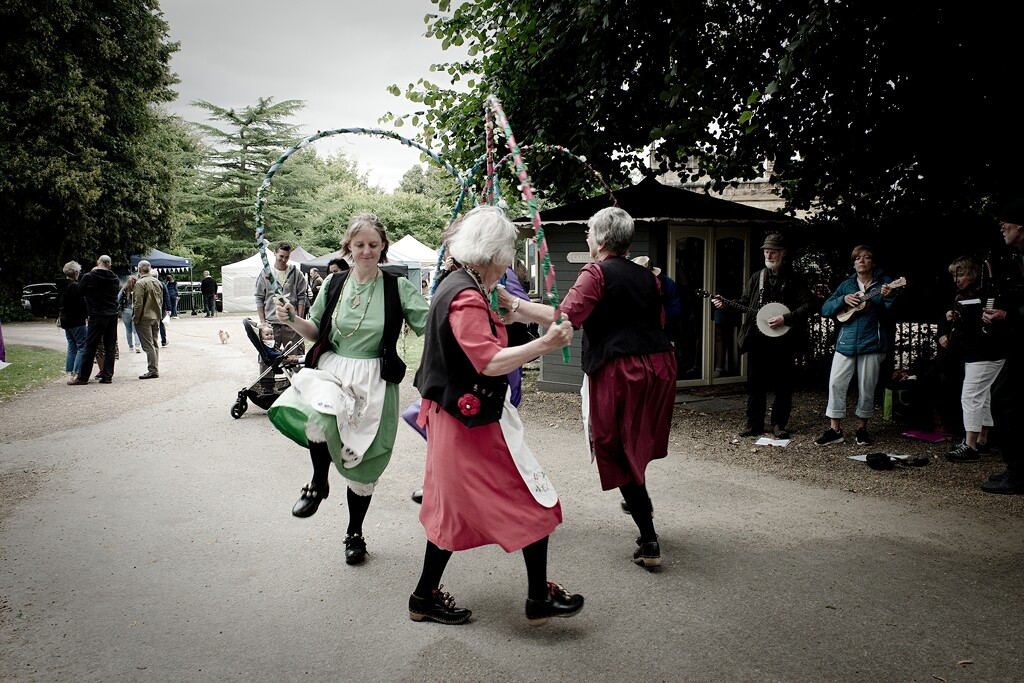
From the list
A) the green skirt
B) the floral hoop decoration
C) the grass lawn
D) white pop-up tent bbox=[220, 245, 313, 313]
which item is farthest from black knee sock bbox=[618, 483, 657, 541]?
white pop-up tent bbox=[220, 245, 313, 313]

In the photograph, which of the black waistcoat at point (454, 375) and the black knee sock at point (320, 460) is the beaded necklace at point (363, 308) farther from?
the black waistcoat at point (454, 375)

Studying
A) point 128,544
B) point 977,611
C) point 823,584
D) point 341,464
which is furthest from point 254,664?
point 977,611

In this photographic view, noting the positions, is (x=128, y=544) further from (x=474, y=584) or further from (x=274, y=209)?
(x=274, y=209)

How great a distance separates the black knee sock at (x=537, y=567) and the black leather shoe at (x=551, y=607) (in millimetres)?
32

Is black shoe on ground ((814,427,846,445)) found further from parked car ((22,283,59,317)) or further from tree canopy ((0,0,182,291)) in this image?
parked car ((22,283,59,317))

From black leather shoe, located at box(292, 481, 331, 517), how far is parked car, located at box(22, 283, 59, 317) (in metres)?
29.0

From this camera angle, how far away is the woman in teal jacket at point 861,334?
23.8ft

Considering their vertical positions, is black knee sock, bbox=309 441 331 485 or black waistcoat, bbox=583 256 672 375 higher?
black waistcoat, bbox=583 256 672 375

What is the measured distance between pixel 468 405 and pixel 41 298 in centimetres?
3136

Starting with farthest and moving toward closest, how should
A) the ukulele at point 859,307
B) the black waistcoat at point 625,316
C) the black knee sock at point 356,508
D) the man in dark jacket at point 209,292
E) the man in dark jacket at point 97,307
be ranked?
the man in dark jacket at point 209,292
the man in dark jacket at point 97,307
the ukulele at point 859,307
the black knee sock at point 356,508
the black waistcoat at point 625,316

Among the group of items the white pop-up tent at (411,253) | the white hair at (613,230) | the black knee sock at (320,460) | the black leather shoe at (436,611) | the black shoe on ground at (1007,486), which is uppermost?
the white pop-up tent at (411,253)

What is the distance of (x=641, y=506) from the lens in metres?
4.30

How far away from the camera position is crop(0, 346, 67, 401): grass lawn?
11750 mm

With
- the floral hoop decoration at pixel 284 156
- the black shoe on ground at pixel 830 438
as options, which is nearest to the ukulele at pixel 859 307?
the black shoe on ground at pixel 830 438
